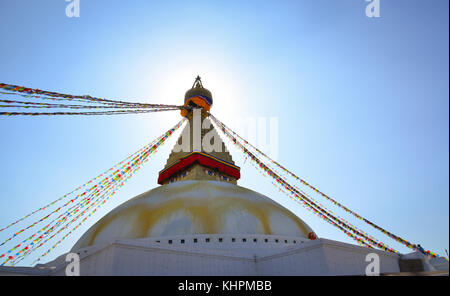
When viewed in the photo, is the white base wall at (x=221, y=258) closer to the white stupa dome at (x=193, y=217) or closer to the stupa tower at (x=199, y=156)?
the white stupa dome at (x=193, y=217)

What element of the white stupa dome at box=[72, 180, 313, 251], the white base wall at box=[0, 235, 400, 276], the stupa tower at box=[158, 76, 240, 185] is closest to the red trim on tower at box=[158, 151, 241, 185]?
the stupa tower at box=[158, 76, 240, 185]

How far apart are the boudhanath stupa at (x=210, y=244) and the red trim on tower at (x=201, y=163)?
3260mm

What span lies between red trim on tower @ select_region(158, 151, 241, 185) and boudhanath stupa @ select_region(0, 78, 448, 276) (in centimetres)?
326

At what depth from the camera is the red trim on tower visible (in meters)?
15.5

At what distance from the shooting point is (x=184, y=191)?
11.3 m

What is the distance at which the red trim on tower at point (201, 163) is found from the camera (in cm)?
1554

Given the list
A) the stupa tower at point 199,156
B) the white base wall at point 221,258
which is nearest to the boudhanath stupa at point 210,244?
the white base wall at point 221,258

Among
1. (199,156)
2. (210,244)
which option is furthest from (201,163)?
(210,244)

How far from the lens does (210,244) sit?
9156 millimetres

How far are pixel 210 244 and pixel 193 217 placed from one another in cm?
110

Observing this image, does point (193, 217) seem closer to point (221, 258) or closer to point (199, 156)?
point (221, 258)
